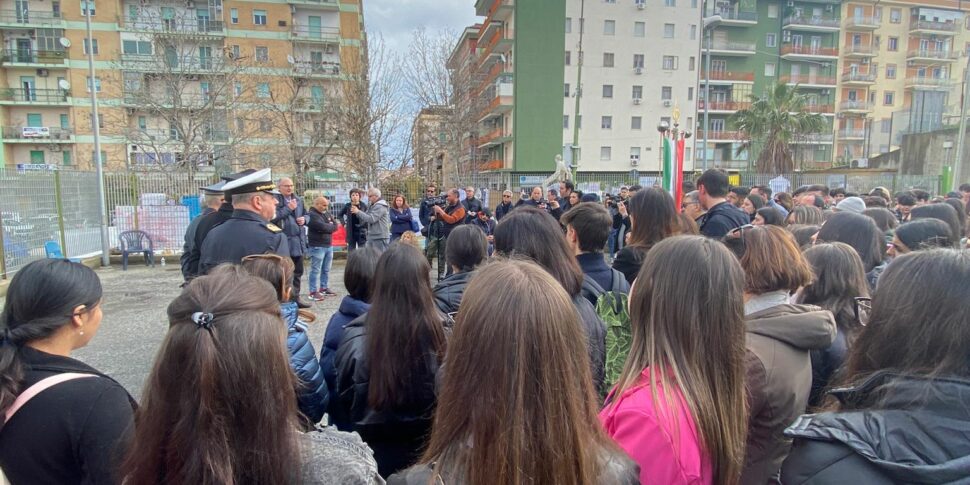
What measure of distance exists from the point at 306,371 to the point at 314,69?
112 feet

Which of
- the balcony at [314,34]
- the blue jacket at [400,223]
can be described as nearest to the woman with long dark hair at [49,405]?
the blue jacket at [400,223]

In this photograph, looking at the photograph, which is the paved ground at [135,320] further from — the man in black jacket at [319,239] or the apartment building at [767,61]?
the apartment building at [767,61]

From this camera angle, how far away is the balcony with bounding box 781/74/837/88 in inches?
1925

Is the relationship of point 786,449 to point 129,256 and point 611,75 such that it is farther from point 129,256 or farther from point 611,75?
point 611,75

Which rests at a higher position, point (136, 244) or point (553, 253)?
point (553, 253)

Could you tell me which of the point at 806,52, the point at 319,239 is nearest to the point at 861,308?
the point at 319,239

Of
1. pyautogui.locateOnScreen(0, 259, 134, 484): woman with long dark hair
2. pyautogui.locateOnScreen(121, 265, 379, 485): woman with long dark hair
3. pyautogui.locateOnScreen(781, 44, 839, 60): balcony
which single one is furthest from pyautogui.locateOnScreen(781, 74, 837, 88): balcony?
pyautogui.locateOnScreen(0, 259, 134, 484): woman with long dark hair

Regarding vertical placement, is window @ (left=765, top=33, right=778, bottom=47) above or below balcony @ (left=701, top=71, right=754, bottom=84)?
above

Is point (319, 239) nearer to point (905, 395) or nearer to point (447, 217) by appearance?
point (447, 217)

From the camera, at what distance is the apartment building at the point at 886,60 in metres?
51.4

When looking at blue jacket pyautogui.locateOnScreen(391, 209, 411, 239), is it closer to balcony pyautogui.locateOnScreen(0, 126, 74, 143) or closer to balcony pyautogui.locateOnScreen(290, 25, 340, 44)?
balcony pyautogui.locateOnScreen(290, 25, 340, 44)

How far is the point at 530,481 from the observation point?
1115 millimetres

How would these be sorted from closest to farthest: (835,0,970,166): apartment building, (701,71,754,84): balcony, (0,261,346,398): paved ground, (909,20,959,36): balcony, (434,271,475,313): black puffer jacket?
(434,271,475,313): black puffer jacket → (0,261,346,398): paved ground → (701,71,754,84): balcony → (835,0,970,166): apartment building → (909,20,959,36): balcony

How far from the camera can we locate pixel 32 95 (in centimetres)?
4319
